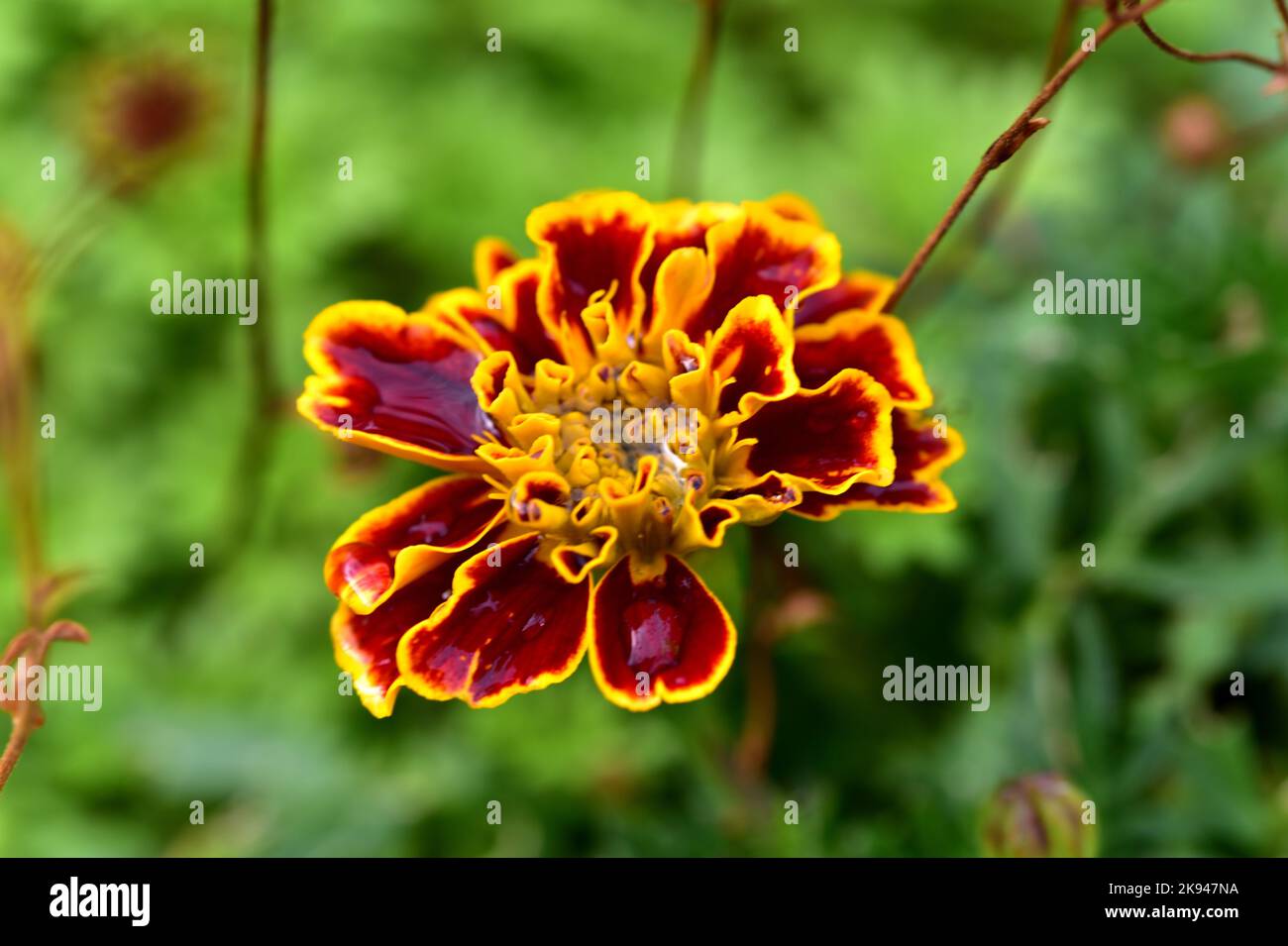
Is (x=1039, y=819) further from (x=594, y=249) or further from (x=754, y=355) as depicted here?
(x=594, y=249)

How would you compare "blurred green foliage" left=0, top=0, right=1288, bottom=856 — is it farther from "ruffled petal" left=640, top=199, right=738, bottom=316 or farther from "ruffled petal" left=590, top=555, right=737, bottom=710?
"ruffled petal" left=640, top=199, right=738, bottom=316

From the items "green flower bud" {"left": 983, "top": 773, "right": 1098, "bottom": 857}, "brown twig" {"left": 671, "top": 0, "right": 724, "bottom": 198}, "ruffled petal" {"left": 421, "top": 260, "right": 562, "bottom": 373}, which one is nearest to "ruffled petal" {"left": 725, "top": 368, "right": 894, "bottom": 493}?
"ruffled petal" {"left": 421, "top": 260, "right": 562, "bottom": 373}

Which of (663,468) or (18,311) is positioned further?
Answer: (18,311)

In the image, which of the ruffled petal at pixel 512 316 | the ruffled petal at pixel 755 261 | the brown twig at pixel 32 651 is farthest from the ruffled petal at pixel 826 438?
the brown twig at pixel 32 651

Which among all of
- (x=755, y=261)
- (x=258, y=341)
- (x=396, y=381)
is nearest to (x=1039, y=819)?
(x=755, y=261)
